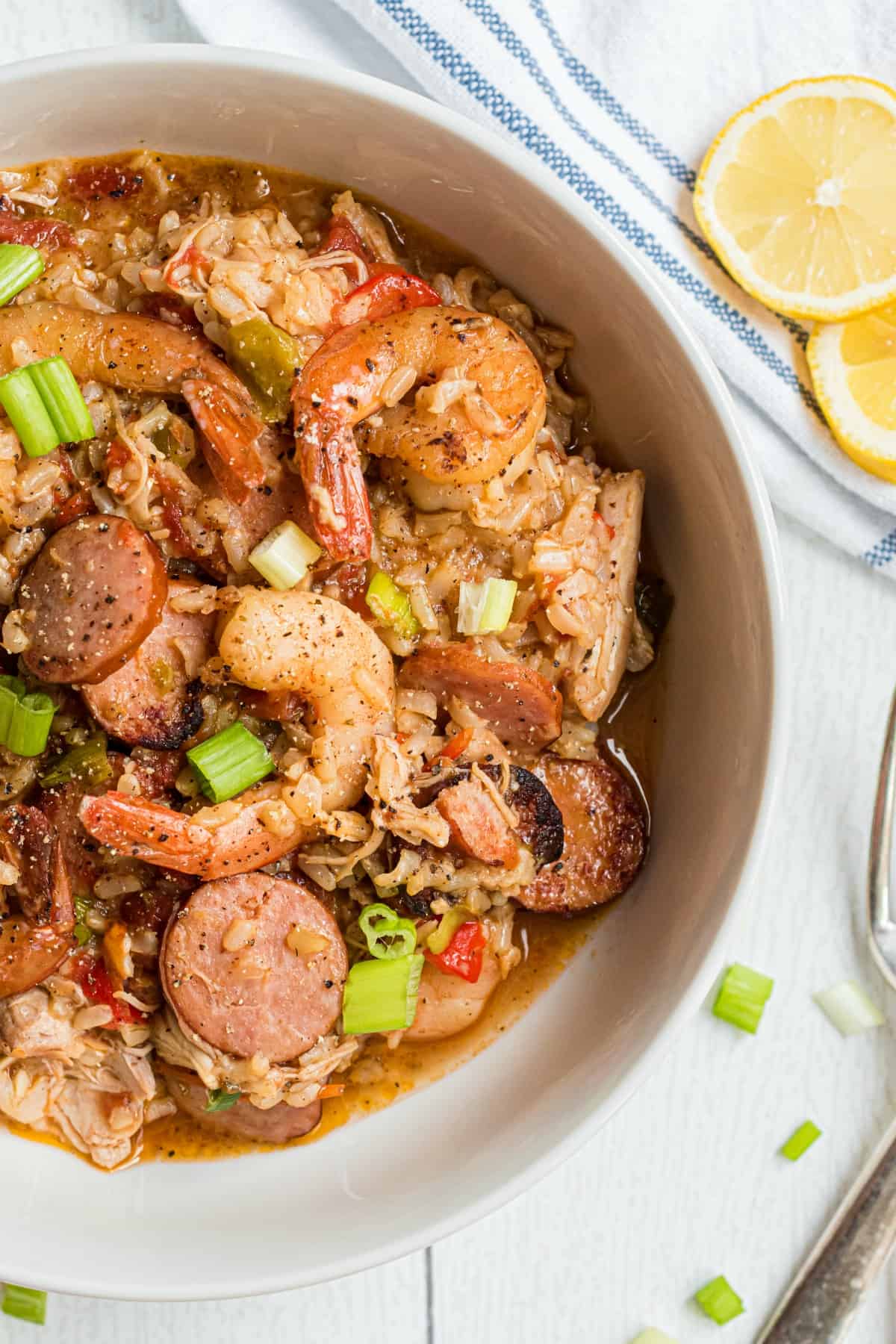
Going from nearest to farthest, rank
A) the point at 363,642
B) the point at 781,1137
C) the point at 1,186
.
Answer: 1. the point at 363,642
2. the point at 1,186
3. the point at 781,1137

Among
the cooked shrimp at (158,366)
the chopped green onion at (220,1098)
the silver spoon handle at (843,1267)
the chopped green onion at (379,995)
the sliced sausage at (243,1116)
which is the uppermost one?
the cooked shrimp at (158,366)

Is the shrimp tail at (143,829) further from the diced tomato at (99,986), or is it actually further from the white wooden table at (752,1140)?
the white wooden table at (752,1140)

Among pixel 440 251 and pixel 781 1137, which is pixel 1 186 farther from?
pixel 781 1137

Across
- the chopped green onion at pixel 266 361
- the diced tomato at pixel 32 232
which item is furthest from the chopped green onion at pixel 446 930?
the diced tomato at pixel 32 232

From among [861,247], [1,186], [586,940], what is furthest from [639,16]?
[586,940]

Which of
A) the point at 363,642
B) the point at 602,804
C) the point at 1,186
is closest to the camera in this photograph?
the point at 363,642

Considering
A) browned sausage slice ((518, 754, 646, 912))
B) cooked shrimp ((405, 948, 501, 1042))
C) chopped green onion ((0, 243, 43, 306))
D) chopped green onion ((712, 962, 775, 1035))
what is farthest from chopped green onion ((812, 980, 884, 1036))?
chopped green onion ((0, 243, 43, 306))
